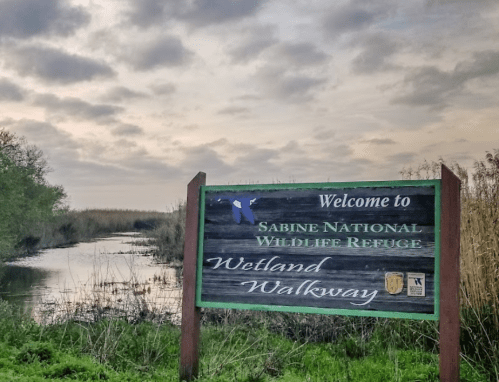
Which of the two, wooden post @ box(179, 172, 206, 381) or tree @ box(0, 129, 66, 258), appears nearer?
wooden post @ box(179, 172, 206, 381)

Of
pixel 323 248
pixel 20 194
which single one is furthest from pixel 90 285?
pixel 20 194

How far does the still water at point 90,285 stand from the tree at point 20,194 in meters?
2.51

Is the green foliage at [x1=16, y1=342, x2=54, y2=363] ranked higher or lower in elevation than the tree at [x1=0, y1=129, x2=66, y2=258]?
lower

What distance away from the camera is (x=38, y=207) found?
1277 inches

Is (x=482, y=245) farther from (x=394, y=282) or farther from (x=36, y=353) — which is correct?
(x=36, y=353)

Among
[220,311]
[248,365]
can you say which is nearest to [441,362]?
[248,365]

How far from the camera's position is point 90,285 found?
9.95 m

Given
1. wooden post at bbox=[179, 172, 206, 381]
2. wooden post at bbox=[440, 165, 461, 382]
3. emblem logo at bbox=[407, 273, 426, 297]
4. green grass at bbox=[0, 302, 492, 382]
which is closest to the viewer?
wooden post at bbox=[440, 165, 461, 382]

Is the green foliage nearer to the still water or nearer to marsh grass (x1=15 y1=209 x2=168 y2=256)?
the still water

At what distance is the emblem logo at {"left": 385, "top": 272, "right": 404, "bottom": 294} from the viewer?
4469 mm

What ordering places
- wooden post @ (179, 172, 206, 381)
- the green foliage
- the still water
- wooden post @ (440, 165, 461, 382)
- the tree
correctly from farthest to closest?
the tree < the still water < wooden post @ (179, 172, 206, 381) < the green foliage < wooden post @ (440, 165, 461, 382)

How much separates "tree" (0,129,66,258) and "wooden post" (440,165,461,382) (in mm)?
23849

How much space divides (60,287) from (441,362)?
13764mm

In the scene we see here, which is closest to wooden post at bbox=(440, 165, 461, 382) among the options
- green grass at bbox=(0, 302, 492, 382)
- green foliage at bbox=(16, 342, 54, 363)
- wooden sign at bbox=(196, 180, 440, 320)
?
wooden sign at bbox=(196, 180, 440, 320)
